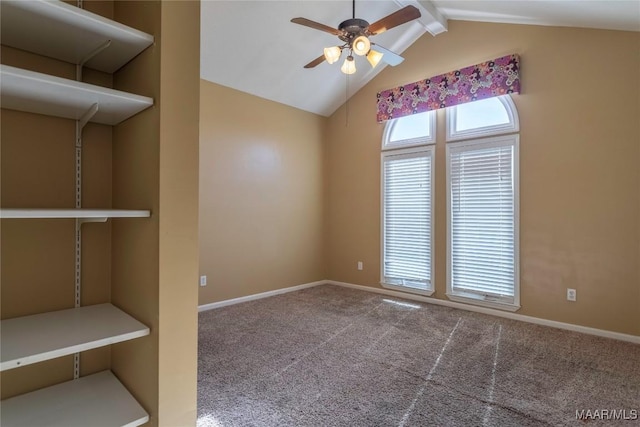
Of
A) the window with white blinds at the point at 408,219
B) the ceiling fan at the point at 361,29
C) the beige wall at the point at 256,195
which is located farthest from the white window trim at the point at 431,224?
the ceiling fan at the point at 361,29

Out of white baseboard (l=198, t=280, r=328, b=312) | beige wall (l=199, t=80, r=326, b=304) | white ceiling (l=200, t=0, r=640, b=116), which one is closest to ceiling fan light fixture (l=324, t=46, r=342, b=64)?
white ceiling (l=200, t=0, r=640, b=116)

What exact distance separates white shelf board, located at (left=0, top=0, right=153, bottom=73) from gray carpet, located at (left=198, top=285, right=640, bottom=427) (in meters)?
1.91

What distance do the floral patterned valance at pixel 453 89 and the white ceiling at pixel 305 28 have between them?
48cm

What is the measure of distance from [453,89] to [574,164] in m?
1.58

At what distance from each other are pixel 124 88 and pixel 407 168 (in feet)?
12.8

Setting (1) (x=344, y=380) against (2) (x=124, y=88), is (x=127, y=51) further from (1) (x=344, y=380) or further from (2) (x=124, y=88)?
(1) (x=344, y=380)

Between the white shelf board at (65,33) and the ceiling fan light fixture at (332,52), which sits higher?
the ceiling fan light fixture at (332,52)

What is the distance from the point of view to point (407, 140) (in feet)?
15.3

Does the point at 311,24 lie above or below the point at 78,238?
above

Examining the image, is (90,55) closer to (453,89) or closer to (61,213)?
(61,213)

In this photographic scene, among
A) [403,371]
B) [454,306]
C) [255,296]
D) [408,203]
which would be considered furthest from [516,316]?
[255,296]

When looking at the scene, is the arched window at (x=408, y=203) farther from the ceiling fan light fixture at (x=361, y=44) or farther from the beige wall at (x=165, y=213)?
the beige wall at (x=165, y=213)

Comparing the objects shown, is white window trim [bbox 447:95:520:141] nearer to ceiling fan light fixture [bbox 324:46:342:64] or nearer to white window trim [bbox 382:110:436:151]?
white window trim [bbox 382:110:436:151]

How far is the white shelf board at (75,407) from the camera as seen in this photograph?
1.04 m
